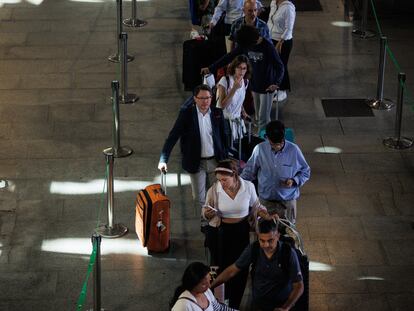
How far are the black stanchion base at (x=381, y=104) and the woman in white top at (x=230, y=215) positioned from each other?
5795mm

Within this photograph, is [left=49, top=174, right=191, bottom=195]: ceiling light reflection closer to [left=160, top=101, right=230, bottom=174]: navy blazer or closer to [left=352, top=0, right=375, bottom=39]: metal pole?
[left=160, top=101, right=230, bottom=174]: navy blazer

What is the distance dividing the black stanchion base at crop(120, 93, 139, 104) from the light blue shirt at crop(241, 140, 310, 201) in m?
5.08

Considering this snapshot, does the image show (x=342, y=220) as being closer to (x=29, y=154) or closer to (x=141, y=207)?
(x=141, y=207)

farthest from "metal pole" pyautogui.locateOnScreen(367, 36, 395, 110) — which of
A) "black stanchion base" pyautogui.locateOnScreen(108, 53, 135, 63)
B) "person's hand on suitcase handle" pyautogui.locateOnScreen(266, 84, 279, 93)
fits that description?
"black stanchion base" pyautogui.locateOnScreen(108, 53, 135, 63)

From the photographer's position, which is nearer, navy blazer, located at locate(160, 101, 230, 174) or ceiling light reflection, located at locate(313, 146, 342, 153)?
navy blazer, located at locate(160, 101, 230, 174)

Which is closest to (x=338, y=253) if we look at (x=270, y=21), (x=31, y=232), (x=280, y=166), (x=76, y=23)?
(x=280, y=166)

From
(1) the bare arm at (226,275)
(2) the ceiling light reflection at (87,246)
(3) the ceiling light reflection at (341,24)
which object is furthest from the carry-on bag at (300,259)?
(3) the ceiling light reflection at (341,24)

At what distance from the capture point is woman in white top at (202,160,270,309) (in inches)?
408

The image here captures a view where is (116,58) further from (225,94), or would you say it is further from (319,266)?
(319,266)

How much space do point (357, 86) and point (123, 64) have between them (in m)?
3.66

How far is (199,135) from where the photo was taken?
38.3 ft

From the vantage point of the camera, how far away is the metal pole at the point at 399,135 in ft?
47.6

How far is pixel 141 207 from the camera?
11.8m

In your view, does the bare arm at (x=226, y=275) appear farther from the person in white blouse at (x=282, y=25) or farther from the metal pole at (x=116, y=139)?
the person in white blouse at (x=282, y=25)
